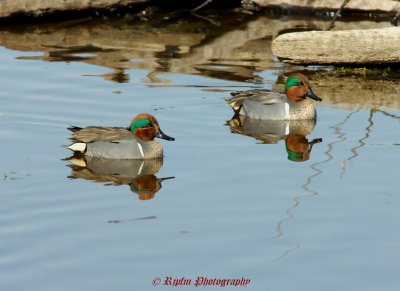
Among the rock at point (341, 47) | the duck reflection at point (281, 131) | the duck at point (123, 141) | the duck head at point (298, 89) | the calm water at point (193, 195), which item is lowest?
the duck reflection at point (281, 131)

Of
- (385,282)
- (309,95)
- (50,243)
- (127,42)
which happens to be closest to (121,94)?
(309,95)

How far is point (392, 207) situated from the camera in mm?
10000

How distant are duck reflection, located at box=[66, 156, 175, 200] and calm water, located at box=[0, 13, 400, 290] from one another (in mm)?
47

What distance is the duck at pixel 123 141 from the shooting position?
1188 centimetres

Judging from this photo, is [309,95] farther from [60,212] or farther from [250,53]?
[60,212]

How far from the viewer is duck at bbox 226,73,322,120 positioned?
13891 millimetres

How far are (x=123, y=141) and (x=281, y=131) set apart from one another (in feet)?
8.33

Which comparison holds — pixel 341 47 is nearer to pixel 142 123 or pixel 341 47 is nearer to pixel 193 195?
pixel 142 123

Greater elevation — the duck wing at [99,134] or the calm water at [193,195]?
the duck wing at [99,134]

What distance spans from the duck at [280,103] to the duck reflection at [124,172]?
251cm

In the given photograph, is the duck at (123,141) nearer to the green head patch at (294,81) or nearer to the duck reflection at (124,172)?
the duck reflection at (124,172)

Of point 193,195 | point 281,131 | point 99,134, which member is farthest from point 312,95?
point 193,195

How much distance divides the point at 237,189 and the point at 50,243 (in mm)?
2421

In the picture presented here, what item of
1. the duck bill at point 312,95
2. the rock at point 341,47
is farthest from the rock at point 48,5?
the duck bill at point 312,95
